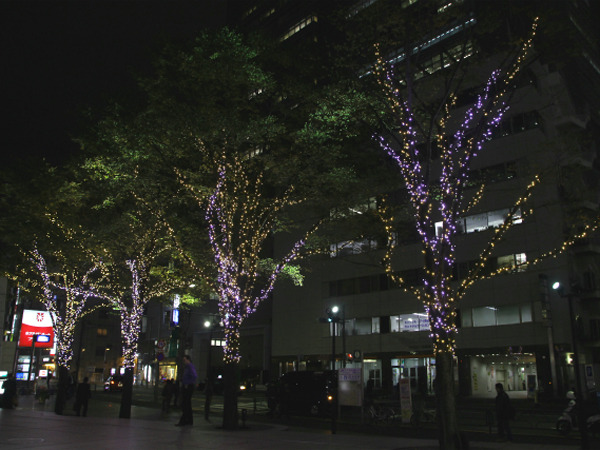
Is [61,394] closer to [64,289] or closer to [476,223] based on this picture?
[64,289]

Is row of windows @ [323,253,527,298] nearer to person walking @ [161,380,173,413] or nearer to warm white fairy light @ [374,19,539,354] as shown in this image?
person walking @ [161,380,173,413]

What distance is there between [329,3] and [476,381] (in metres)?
44.5

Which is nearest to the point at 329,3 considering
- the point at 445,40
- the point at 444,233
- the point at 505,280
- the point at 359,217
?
the point at 445,40

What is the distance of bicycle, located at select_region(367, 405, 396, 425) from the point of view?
19.3m

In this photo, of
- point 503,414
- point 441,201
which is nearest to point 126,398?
point 503,414

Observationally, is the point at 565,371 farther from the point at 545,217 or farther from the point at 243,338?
the point at 243,338

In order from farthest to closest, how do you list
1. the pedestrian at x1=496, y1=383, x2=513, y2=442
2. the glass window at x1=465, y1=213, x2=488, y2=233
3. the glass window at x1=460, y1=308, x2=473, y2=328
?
the glass window at x1=460, y1=308, x2=473, y2=328, the glass window at x1=465, y1=213, x2=488, y2=233, the pedestrian at x1=496, y1=383, x2=513, y2=442

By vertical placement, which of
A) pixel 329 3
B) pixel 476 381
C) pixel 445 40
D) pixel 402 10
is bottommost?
pixel 476 381

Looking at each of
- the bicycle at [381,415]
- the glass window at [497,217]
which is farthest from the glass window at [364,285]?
the bicycle at [381,415]

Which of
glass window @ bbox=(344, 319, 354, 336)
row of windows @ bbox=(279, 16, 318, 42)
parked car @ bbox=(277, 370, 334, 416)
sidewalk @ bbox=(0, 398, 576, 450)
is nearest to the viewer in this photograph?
sidewalk @ bbox=(0, 398, 576, 450)

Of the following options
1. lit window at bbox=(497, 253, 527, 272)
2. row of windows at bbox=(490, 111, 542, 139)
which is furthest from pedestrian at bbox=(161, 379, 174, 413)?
row of windows at bbox=(490, 111, 542, 139)

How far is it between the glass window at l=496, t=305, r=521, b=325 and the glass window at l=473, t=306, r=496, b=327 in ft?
1.16

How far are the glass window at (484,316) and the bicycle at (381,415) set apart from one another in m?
17.1

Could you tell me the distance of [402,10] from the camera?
12.4m
